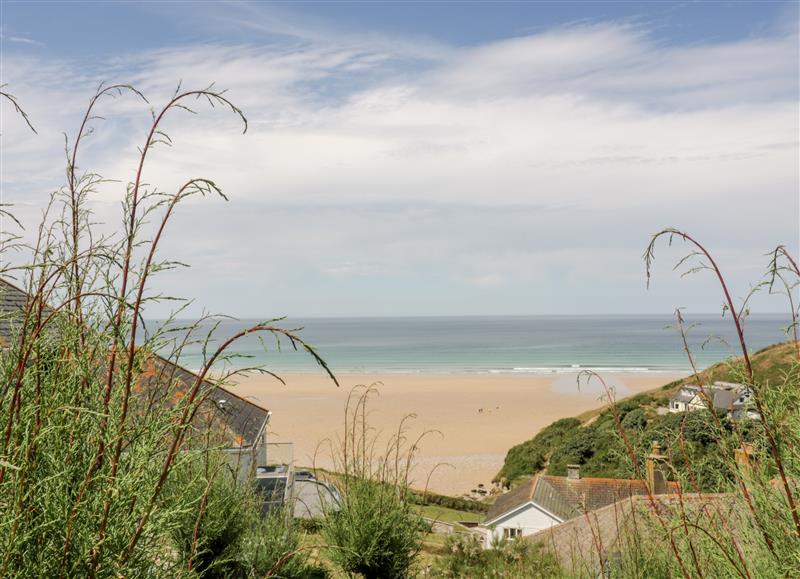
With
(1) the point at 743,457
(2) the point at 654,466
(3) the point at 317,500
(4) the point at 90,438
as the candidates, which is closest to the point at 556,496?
(3) the point at 317,500

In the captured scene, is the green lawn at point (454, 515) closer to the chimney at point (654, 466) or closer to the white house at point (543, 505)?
the white house at point (543, 505)

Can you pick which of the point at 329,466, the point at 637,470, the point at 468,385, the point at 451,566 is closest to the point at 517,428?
the point at 329,466

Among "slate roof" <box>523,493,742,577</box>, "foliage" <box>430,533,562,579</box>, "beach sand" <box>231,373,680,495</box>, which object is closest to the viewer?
"slate roof" <box>523,493,742,577</box>

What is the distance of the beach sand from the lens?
39.8 metres

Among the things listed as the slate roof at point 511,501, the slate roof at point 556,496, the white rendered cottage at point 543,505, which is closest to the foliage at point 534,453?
the slate roof at point 511,501

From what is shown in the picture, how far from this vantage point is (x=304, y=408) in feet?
198

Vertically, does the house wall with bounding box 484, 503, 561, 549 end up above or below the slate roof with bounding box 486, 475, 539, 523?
below

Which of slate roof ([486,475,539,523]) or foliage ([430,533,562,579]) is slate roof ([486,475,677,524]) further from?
foliage ([430,533,562,579])

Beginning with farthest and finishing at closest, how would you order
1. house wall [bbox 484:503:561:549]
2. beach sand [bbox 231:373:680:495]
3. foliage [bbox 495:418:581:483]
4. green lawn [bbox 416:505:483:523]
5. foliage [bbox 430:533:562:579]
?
1. beach sand [bbox 231:373:680:495]
2. foliage [bbox 495:418:581:483]
3. green lawn [bbox 416:505:483:523]
4. house wall [bbox 484:503:561:549]
5. foliage [bbox 430:533:562:579]

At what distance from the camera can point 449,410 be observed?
5969 cm

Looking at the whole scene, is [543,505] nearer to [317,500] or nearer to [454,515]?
[454,515]

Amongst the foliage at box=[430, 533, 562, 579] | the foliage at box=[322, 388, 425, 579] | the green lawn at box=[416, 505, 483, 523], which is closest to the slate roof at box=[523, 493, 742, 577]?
the foliage at box=[322, 388, 425, 579]

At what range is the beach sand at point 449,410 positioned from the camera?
39812 millimetres

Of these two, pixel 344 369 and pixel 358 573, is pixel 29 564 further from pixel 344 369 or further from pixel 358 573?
pixel 344 369
